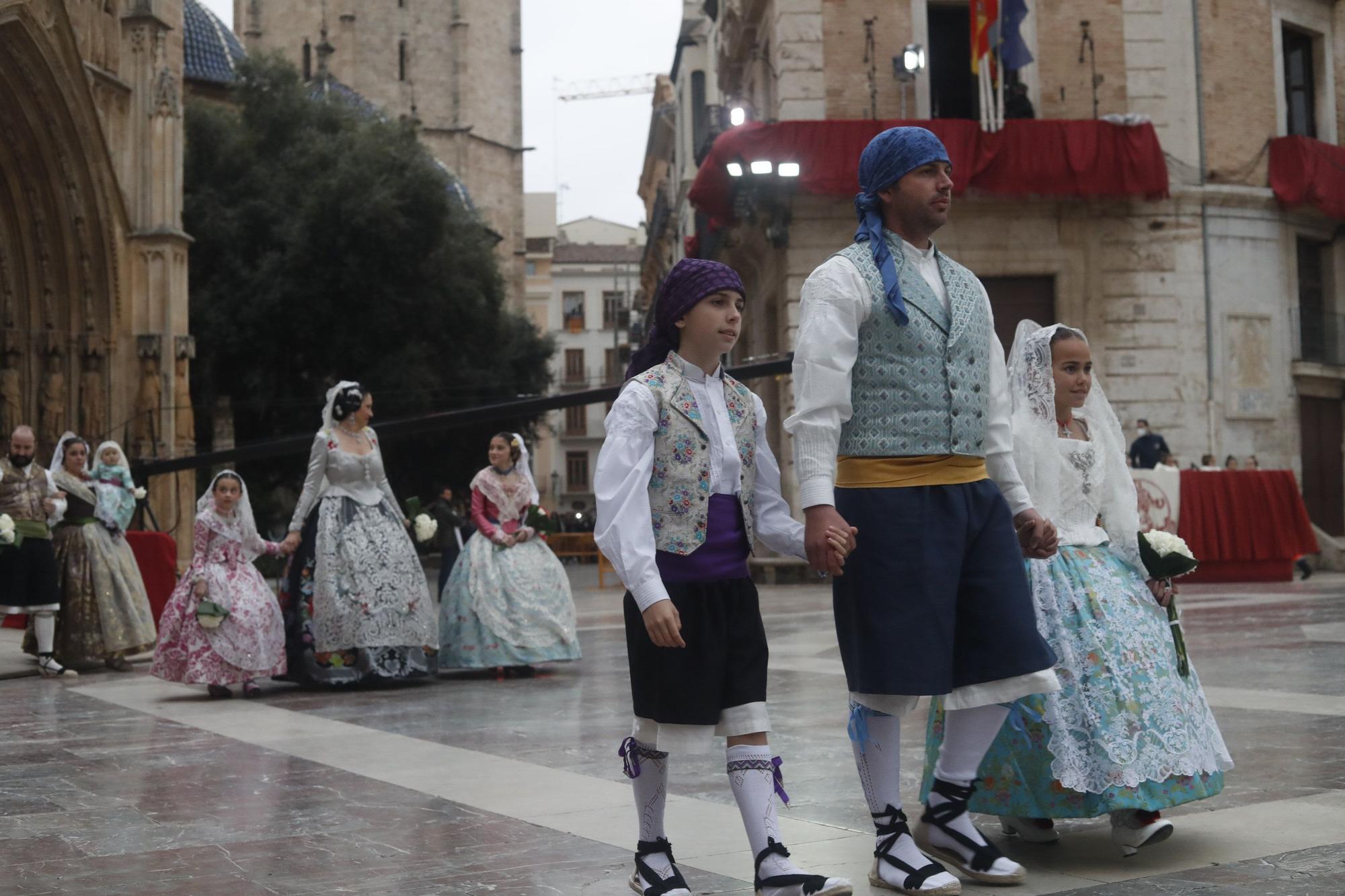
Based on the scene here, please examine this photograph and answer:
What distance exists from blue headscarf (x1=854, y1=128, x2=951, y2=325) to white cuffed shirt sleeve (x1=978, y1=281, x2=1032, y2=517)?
33 cm

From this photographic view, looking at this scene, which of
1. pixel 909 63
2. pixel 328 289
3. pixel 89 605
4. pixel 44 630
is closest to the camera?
pixel 44 630

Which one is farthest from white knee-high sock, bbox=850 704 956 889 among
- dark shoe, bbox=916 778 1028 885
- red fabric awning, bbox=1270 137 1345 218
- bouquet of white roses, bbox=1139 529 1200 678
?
red fabric awning, bbox=1270 137 1345 218

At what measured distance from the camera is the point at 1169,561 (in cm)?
460

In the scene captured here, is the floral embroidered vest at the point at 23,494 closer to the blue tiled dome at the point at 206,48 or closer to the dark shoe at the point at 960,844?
the dark shoe at the point at 960,844

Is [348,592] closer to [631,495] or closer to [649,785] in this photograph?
[649,785]

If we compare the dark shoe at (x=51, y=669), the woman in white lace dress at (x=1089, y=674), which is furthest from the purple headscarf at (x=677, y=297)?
the dark shoe at (x=51, y=669)

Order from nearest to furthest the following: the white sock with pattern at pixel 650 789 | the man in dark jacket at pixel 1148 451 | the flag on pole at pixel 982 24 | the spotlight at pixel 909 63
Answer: the white sock with pattern at pixel 650 789, the man in dark jacket at pixel 1148 451, the flag on pole at pixel 982 24, the spotlight at pixel 909 63

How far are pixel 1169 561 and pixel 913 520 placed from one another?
43.1 inches

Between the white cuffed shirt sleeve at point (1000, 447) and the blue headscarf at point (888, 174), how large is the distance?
1.08ft

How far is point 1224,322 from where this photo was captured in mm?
22969

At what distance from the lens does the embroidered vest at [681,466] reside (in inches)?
155

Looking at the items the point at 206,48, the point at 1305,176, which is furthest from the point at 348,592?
the point at 206,48

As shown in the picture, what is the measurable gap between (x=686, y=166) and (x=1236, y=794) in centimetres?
3765

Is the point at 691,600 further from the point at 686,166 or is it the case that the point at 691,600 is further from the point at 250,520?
the point at 686,166
